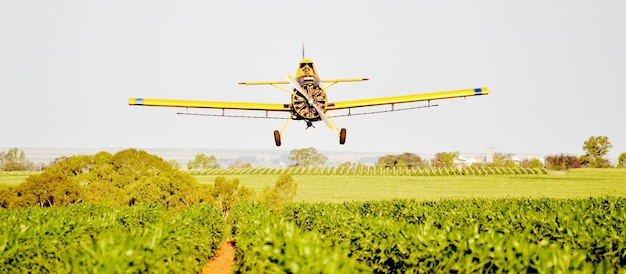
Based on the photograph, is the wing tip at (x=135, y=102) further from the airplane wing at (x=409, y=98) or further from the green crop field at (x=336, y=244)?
the airplane wing at (x=409, y=98)

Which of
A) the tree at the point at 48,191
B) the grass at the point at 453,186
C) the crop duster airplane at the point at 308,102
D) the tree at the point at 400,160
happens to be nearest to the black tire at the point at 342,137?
the crop duster airplane at the point at 308,102

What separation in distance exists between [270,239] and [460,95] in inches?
846

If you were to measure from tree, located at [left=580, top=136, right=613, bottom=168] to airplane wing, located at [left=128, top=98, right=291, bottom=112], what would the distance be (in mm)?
142332

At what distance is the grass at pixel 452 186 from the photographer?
69.5m

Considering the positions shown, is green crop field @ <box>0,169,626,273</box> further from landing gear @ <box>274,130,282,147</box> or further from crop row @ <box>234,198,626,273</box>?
landing gear @ <box>274,130,282,147</box>

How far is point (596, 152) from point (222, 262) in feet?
497

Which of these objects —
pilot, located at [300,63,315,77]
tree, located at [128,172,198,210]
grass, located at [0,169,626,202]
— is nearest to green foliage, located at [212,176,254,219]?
tree, located at [128,172,198,210]

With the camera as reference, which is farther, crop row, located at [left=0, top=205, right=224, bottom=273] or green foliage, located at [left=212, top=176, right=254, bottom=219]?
green foliage, located at [left=212, top=176, right=254, bottom=219]

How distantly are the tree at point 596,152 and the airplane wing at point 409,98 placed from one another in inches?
5321

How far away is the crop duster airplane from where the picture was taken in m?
26.1

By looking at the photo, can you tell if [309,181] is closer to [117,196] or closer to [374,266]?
[117,196]

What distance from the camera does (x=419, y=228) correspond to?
456 inches

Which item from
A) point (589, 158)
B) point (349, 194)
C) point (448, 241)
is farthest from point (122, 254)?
point (589, 158)

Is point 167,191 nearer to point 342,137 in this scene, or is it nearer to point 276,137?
point 276,137
